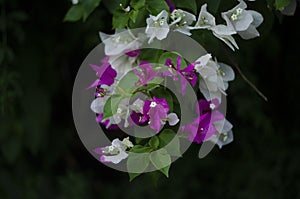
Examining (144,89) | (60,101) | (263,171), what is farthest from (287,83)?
(144,89)

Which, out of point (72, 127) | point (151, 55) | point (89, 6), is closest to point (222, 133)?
point (151, 55)

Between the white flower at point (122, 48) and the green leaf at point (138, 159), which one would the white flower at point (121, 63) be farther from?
the green leaf at point (138, 159)

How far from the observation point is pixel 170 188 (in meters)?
2.03

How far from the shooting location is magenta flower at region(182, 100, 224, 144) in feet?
3.10

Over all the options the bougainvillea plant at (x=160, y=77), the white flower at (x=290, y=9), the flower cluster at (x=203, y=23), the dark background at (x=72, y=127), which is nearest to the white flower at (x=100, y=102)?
the bougainvillea plant at (x=160, y=77)

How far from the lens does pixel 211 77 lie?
0.96 metres

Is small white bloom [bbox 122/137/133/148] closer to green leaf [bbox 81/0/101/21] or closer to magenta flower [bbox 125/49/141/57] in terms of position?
magenta flower [bbox 125/49/141/57]

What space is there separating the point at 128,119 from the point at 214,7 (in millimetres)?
239

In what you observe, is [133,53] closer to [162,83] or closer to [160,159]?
[162,83]

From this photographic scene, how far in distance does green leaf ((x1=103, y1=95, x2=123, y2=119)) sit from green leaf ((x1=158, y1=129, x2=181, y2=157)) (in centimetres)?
8

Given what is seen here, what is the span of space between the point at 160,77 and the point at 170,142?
99 mm

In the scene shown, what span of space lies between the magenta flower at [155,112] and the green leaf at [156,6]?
0.49 ft

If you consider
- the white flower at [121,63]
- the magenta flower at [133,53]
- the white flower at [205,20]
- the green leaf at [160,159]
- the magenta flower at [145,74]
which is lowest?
the green leaf at [160,159]

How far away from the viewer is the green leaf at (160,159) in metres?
0.88
